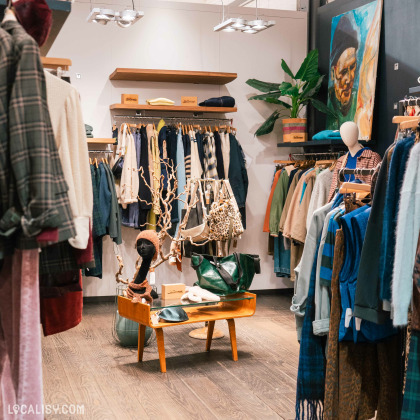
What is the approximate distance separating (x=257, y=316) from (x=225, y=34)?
3248 millimetres

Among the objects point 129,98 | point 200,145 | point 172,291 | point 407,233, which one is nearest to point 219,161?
point 200,145

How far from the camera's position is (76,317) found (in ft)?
6.86

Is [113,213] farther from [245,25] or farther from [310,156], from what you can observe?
[310,156]

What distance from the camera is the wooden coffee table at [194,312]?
170 inches

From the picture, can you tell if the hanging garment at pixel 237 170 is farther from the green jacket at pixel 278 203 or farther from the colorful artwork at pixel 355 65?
the colorful artwork at pixel 355 65

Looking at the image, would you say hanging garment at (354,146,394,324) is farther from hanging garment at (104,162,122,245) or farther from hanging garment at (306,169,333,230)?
hanging garment at (104,162,122,245)

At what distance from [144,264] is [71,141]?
8.29 feet

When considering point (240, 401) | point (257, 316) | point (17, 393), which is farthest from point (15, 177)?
point (257, 316)

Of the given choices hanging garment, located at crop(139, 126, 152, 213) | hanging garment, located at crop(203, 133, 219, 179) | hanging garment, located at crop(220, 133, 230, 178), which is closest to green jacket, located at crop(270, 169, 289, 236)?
hanging garment, located at crop(220, 133, 230, 178)

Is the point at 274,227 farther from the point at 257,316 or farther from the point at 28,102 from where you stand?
the point at 28,102

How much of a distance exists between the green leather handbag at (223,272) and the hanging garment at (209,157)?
2.18 metres

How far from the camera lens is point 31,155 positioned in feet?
5.18

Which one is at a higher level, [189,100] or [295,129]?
[189,100]

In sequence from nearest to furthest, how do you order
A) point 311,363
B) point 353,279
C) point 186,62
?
point 353,279, point 311,363, point 186,62
